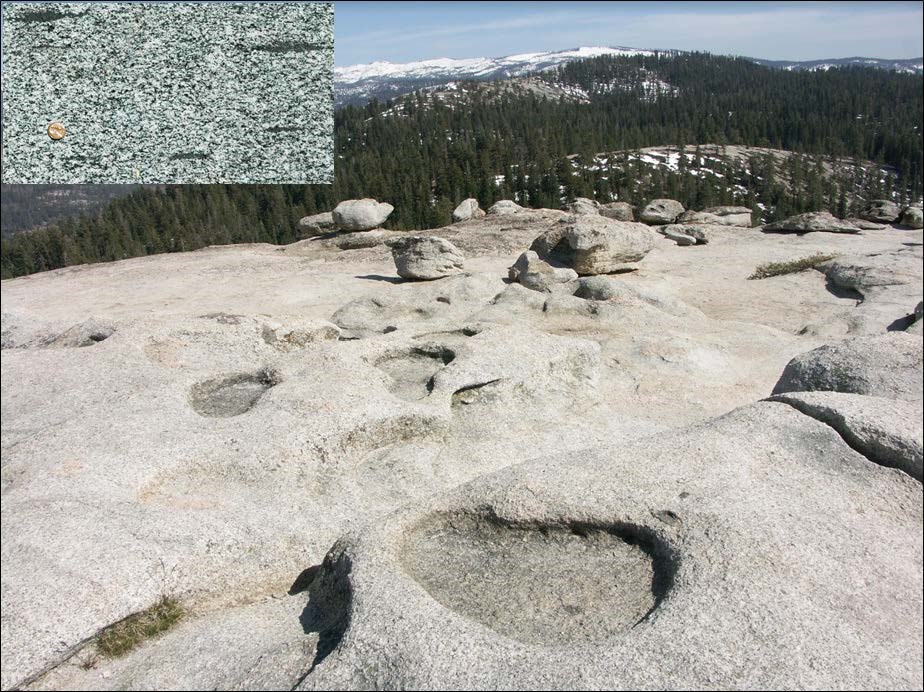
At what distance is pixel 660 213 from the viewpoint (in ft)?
123

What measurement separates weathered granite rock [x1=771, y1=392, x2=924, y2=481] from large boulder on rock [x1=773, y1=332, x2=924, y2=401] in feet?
1.93

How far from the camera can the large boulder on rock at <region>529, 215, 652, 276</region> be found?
23188mm

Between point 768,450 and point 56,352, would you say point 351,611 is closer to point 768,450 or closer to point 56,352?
point 768,450

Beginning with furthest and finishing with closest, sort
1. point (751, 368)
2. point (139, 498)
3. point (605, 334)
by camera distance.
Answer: point (605, 334) → point (751, 368) → point (139, 498)

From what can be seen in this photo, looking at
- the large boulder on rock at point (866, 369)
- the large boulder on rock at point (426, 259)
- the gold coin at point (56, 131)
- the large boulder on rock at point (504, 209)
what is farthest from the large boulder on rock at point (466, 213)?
the gold coin at point (56, 131)

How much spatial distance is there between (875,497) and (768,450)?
102cm

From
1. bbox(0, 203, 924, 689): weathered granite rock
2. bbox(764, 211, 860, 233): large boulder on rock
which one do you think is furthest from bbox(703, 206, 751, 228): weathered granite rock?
bbox(0, 203, 924, 689): weathered granite rock

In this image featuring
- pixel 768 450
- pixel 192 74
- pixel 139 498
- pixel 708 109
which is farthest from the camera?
pixel 708 109

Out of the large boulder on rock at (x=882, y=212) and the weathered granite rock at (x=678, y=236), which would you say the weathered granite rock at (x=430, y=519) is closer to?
the weathered granite rock at (x=678, y=236)

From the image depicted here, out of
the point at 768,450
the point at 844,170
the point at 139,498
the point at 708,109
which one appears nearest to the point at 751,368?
the point at 768,450

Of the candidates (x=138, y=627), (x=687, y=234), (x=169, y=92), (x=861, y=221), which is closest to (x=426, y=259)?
(x=687, y=234)

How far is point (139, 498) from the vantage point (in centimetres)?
730

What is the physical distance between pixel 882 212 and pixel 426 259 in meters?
27.8

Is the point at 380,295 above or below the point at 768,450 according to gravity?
below
